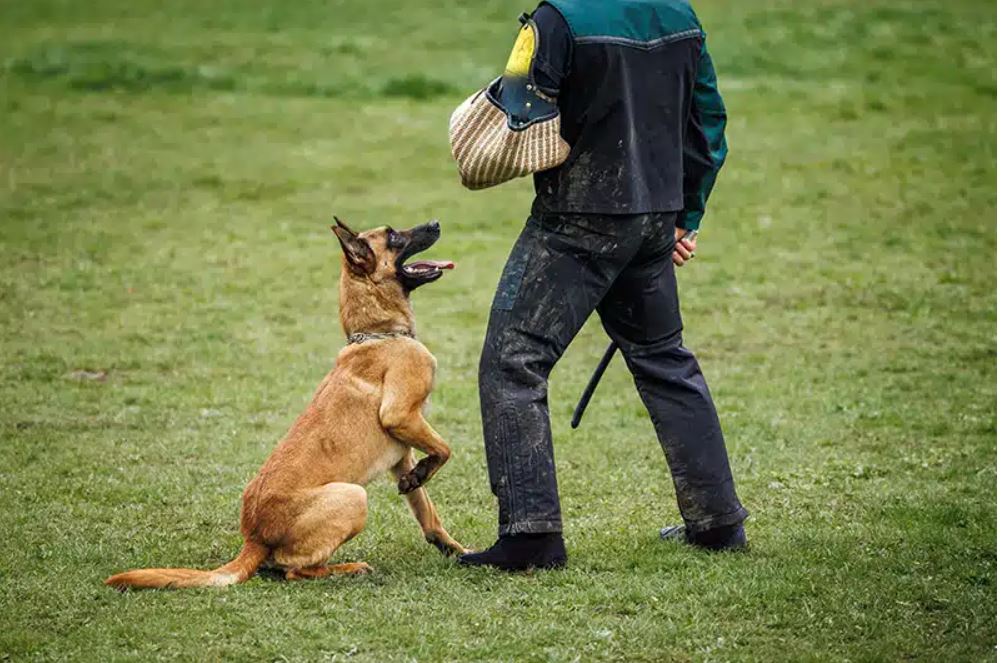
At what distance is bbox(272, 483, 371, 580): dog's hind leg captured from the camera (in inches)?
223

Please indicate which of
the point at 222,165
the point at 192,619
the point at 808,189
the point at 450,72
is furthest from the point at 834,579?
the point at 450,72

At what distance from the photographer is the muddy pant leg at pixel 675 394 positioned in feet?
19.5

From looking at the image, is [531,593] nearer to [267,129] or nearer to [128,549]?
[128,549]

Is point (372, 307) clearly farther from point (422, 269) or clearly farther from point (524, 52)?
point (524, 52)

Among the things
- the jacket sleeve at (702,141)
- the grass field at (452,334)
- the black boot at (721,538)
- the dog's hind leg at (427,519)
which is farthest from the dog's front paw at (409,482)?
the jacket sleeve at (702,141)

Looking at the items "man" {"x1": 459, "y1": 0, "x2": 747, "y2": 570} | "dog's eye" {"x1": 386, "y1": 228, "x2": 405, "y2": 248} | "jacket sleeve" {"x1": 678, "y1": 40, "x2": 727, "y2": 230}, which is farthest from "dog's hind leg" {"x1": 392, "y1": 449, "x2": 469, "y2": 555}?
"jacket sleeve" {"x1": 678, "y1": 40, "x2": 727, "y2": 230}

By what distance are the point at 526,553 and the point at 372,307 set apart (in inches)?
48.2

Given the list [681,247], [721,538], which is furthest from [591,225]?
[721,538]

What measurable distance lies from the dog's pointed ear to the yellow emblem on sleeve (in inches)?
44.0

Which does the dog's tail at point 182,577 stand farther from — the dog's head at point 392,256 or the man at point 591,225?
the dog's head at point 392,256

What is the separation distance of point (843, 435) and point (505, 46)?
46.0 feet

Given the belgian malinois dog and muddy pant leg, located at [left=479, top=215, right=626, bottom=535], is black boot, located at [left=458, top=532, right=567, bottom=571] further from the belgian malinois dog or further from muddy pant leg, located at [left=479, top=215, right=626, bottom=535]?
the belgian malinois dog

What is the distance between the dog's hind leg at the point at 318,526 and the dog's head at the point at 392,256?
992mm

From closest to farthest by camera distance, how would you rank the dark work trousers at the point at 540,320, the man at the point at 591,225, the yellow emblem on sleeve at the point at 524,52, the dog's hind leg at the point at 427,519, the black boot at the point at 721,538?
Result: the yellow emblem on sleeve at the point at 524,52 → the man at the point at 591,225 → the dark work trousers at the point at 540,320 → the black boot at the point at 721,538 → the dog's hind leg at the point at 427,519
